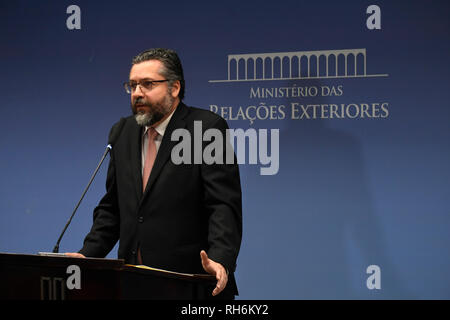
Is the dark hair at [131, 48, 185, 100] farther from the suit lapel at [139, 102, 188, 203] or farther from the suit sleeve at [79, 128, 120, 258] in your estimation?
the suit sleeve at [79, 128, 120, 258]

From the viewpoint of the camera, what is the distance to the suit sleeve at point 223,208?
2.32 m

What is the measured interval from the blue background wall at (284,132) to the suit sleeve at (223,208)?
141 cm

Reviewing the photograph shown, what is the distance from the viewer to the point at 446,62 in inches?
144

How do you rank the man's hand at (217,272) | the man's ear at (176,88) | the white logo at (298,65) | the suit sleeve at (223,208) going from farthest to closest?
the white logo at (298,65) → the man's ear at (176,88) → the suit sleeve at (223,208) → the man's hand at (217,272)

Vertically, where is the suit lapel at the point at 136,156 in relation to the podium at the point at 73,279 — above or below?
above

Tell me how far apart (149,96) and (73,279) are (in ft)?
3.44

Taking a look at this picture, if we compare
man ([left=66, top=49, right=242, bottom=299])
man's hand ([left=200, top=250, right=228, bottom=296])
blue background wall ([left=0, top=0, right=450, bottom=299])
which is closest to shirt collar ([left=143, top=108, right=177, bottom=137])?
man ([left=66, top=49, right=242, bottom=299])

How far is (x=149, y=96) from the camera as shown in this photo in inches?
103

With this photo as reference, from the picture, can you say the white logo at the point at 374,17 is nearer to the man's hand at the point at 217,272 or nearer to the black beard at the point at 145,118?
the black beard at the point at 145,118

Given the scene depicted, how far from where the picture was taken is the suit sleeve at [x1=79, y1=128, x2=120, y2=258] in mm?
2629

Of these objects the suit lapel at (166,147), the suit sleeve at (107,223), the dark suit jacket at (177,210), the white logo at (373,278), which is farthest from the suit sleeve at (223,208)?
the white logo at (373,278)

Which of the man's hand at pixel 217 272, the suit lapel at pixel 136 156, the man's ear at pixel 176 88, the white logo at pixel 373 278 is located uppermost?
the man's ear at pixel 176 88

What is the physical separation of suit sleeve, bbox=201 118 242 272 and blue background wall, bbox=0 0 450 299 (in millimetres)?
1413

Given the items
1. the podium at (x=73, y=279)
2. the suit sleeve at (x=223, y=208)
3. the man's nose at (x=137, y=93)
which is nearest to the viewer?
the podium at (x=73, y=279)
